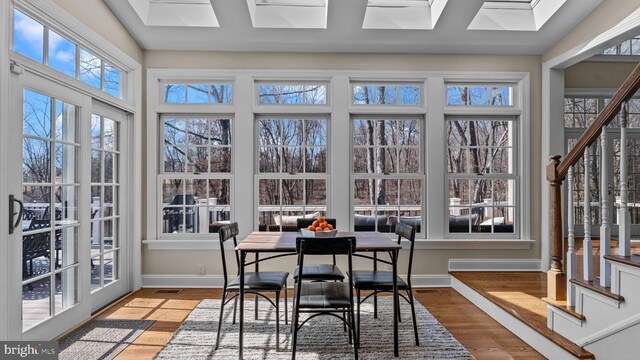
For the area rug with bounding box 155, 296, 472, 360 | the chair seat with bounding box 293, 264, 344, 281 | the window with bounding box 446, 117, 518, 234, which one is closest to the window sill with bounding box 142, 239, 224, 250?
the area rug with bounding box 155, 296, 472, 360

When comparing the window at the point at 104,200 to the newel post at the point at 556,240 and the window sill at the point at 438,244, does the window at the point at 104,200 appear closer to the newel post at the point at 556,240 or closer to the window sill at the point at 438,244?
the window sill at the point at 438,244

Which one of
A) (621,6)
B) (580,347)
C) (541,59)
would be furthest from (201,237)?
(621,6)

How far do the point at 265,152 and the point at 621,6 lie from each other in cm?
376

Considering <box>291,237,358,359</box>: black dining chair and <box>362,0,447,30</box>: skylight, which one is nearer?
<box>291,237,358,359</box>: black dining chair

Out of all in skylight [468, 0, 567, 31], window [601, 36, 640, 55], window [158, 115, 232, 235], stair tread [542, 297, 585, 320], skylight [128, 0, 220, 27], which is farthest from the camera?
window [601, 36, 640, 55]

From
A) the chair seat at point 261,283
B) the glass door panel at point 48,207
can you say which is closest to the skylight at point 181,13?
the glass door panel at point 48,207

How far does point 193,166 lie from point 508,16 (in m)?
3.92

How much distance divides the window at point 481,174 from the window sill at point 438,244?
17 centimetres

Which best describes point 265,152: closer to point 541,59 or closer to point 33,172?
point 33,172

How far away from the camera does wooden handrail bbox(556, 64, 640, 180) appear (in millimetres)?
2066

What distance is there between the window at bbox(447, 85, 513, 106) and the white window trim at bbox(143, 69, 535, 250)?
0.09 metres

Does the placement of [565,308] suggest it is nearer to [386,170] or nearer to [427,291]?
[427,291]

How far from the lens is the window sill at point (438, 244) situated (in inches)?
168

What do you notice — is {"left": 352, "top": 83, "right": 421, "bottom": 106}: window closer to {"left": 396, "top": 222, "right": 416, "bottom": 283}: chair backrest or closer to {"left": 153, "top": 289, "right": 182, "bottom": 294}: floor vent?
{"left": 396, "top": 222, "right": 416, "bottom": 283}: chair backrest
